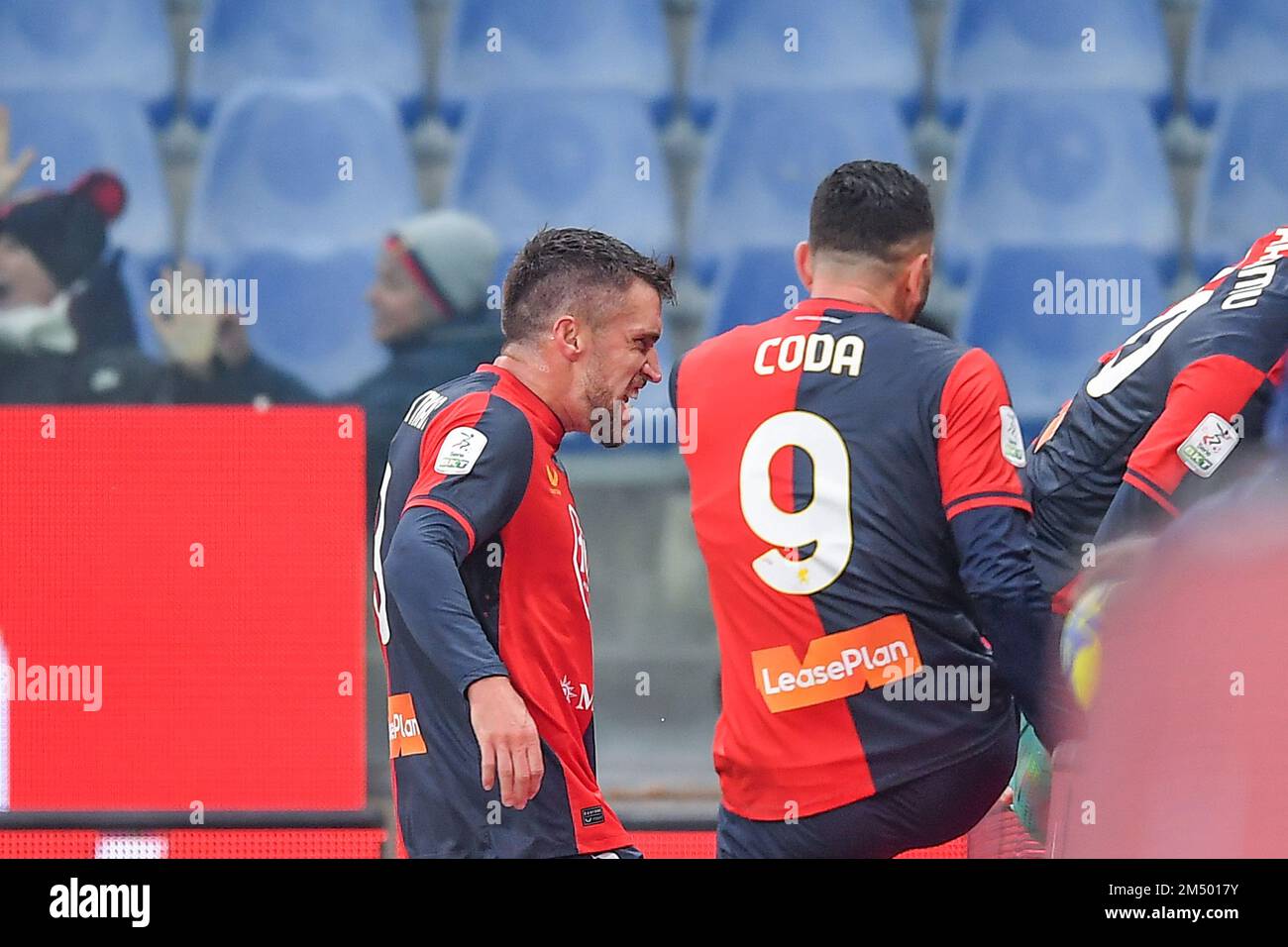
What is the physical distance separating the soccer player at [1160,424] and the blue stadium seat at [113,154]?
201cm

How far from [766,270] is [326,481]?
1.08 metres

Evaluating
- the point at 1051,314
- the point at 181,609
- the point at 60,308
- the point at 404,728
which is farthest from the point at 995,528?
the point at 60,308

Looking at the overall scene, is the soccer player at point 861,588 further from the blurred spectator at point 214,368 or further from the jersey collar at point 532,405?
the blurred spectator at point 214,368

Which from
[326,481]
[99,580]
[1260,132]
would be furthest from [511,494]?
[1260,132]

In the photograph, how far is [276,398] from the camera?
328 cm

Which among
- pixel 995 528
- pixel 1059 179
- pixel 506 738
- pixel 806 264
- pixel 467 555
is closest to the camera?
pixel 506 738

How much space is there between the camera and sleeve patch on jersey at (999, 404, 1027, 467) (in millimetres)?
2143

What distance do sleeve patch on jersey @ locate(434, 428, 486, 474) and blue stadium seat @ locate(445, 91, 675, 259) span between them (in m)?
1.42

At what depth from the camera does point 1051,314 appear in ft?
10.7

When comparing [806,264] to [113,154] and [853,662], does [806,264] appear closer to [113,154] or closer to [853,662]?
[853,662]

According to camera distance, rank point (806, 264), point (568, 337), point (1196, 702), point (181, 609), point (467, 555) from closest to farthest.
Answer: point (467, 555), point (568, 337), point (806, 264), point (1196, 702), point (181, 609)

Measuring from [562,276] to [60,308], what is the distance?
1.58 metres

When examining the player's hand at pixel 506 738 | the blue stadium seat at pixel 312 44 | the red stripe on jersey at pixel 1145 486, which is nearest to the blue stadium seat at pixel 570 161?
the blue stadium seat at pixel 312 44
